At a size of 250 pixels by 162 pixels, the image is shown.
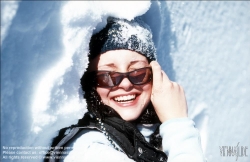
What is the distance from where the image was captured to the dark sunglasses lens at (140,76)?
1.11 m

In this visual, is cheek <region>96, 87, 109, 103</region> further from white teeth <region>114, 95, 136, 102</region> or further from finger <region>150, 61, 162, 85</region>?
finger <region>150, 61, 162, 85</region>

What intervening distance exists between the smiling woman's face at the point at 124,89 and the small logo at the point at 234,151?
79cm

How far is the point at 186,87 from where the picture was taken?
1.64 m

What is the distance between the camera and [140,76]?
113 cm

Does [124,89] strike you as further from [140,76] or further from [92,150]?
[92,150]

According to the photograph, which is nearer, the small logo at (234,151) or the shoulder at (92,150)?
the shoulder at (92,150)

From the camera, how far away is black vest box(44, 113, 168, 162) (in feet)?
2.93

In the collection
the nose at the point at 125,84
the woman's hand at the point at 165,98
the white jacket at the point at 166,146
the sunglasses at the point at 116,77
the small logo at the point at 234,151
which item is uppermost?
the sunglasses at the point at 116,77

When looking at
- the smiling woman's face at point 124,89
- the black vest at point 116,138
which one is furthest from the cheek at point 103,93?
the black vest at point 116,138

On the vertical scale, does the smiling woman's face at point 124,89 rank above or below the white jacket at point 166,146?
above

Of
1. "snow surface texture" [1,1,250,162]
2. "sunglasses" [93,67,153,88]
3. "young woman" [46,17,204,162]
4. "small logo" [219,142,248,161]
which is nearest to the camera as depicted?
"snow surface texture" [1,1,250,162]

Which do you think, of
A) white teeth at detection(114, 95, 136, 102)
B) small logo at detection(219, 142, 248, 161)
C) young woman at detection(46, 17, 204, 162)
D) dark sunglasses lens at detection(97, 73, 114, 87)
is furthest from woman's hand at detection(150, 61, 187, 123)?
small logo at detection(219, 142, 248, 161)

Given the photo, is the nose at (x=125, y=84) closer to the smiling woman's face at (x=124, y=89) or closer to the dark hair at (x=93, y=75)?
the smiling woman's face at (x=124, y=89)

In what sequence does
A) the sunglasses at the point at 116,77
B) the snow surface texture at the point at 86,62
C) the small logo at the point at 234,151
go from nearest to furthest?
the snow surface texture at the point at 86,62, the sunglasses at the point at 116,77, the small logo at the point at 234,151
